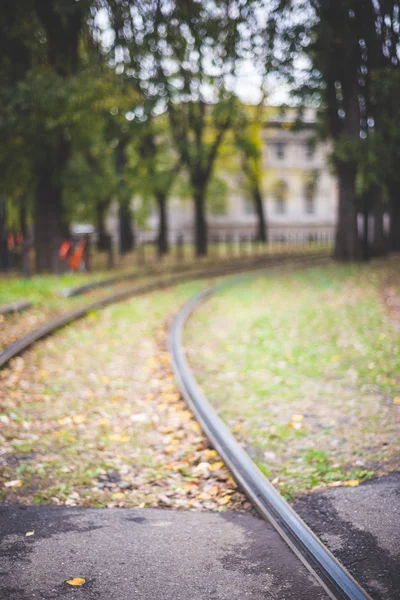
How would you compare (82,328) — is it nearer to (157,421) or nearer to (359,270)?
(157,421)

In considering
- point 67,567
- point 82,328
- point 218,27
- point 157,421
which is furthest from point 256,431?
point 218,27

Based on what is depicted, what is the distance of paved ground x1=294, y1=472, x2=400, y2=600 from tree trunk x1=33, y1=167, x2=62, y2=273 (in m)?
14.9

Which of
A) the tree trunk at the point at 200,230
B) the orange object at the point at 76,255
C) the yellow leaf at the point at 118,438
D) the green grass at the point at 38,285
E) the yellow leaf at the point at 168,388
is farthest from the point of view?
the tree trunk at the point at 200,230

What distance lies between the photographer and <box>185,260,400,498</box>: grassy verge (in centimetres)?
475

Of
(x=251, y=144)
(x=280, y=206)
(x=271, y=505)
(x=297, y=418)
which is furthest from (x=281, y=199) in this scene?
(x=271, y=505)

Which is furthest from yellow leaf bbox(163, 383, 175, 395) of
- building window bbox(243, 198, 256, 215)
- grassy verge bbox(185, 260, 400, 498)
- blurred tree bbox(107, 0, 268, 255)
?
building window bbox(243, 198, 256, 215)

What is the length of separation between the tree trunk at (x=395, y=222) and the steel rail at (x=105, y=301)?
14.8 feet

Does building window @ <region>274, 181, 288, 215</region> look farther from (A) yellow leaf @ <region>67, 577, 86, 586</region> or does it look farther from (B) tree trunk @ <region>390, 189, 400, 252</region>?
(A) yellow leaf @ <region>67, 577, 86, 586</region>

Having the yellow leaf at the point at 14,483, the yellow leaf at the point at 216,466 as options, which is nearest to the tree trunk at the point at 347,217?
the yellow leaf at the point at 216,466

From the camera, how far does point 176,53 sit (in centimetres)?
1973

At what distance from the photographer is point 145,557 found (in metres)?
3.31

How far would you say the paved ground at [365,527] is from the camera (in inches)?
120

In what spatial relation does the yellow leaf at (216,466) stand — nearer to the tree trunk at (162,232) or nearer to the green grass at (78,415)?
the green grass at (78,415)

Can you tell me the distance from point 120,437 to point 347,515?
93.7 inches
